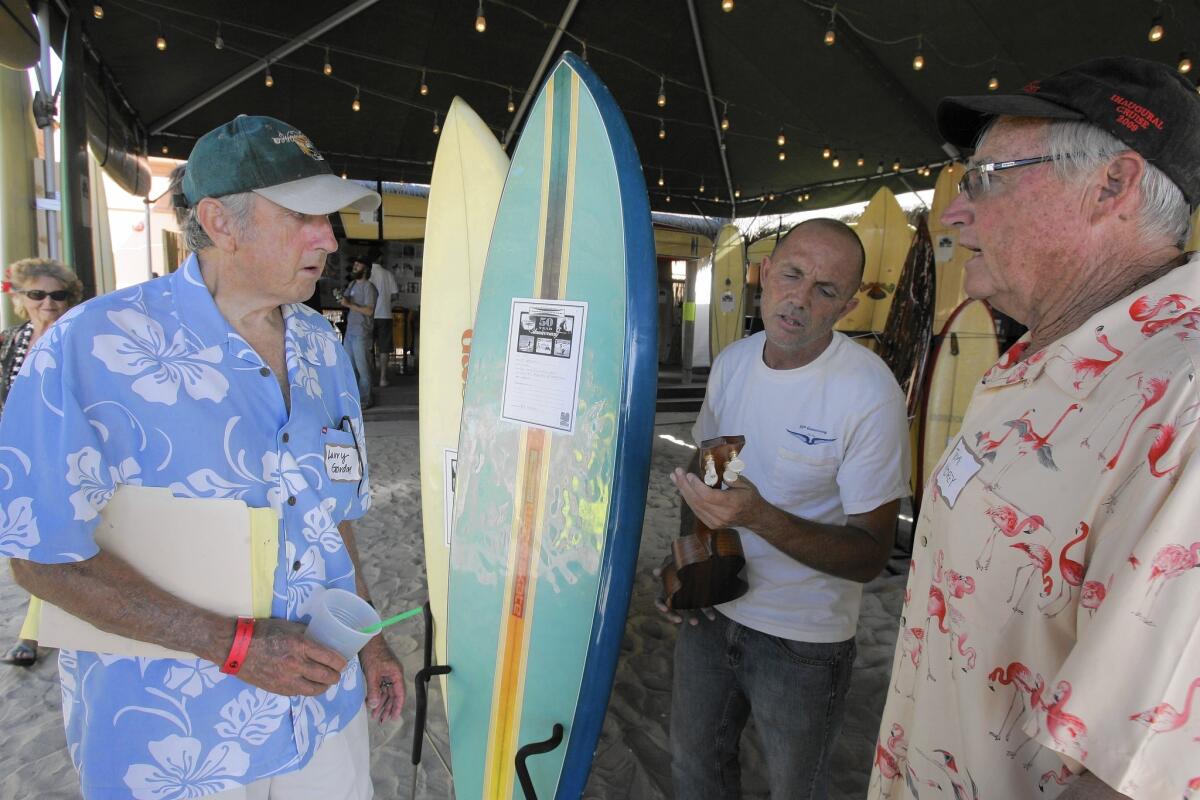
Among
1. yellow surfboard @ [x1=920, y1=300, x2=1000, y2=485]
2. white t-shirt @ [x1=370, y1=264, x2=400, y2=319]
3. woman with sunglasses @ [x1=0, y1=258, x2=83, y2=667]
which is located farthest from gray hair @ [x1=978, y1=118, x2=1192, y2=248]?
white t-shirt @ [x1=370, y1=264, x2=400, y2=319]

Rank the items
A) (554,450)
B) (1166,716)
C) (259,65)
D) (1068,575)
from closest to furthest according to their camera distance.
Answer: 1. (1166,716)
2. (1068,575)
3. (554,450)
4. (259,65)

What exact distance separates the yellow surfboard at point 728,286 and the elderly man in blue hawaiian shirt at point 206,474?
27.5 feet

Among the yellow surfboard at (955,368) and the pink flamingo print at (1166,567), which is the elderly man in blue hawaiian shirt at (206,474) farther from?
the yellow surfboard at (955,368)

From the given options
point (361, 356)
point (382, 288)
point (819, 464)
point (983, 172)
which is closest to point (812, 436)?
point (819, 464)

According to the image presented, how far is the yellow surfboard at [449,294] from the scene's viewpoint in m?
2.40

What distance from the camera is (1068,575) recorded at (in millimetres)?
612

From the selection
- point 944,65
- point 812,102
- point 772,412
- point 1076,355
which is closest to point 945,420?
point 772,412

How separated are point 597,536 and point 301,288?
2.82 feet

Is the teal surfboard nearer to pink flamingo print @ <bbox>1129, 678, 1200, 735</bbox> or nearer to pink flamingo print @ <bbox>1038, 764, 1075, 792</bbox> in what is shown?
pink flamingo print @ <bbox>1038, 764, 1075, 792</bbox>

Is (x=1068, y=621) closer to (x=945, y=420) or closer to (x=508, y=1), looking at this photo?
(x=945, y=420)

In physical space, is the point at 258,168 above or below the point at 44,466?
above

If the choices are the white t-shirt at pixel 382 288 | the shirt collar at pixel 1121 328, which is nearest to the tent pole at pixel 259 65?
the white t-shirt at pixel 382 288

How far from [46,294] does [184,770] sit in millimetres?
2679

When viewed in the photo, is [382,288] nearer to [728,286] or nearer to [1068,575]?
[728,286]
